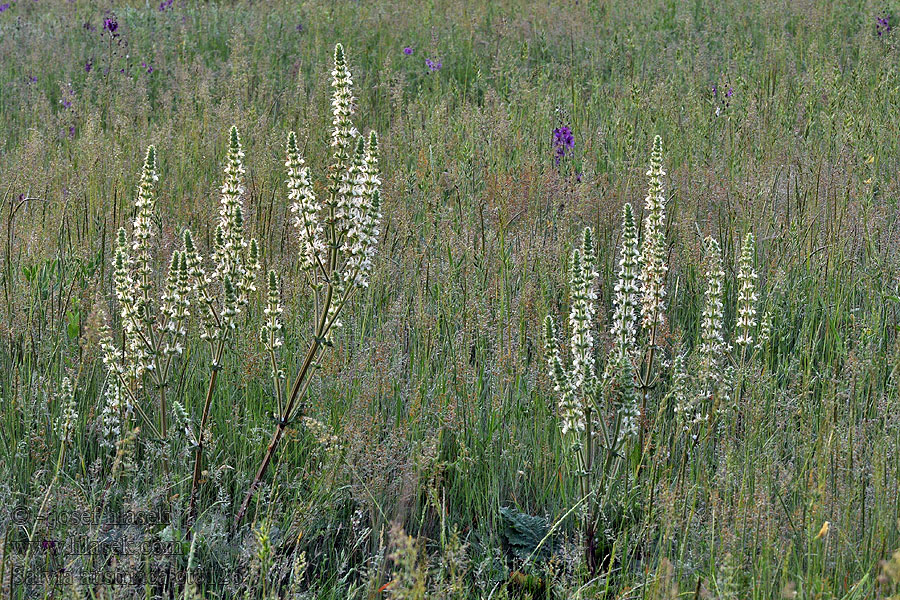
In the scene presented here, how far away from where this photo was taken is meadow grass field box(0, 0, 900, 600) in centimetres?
230

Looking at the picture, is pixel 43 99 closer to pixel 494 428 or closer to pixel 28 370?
pixel 28 370

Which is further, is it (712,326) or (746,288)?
(746,288)

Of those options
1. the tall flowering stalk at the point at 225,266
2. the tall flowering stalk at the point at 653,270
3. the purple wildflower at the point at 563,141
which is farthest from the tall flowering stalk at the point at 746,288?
the purple wildflower at the point at 563,141

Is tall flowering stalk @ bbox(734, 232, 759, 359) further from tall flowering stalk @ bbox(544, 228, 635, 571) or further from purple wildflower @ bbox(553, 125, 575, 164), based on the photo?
purple wildflower @ bbox(553, 125, 575, 164)

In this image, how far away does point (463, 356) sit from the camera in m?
3.14

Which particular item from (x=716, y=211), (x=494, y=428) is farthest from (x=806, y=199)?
(x=494, y=428)

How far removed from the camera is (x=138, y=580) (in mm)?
2232

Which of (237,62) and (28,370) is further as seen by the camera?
(237,62)

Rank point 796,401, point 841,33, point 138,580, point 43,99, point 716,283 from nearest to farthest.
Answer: point 138,580, point 716,283, point 796,401, point 43,99, point 841,33

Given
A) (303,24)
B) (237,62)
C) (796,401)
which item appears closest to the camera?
(796,401)

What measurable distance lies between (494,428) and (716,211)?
2283 millimetres

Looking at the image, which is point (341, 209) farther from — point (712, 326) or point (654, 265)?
point (712, 326)

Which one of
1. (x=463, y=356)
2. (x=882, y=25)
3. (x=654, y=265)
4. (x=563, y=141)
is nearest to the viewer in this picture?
(x=654, y=265)

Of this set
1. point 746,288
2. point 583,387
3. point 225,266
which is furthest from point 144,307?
point 746,288
